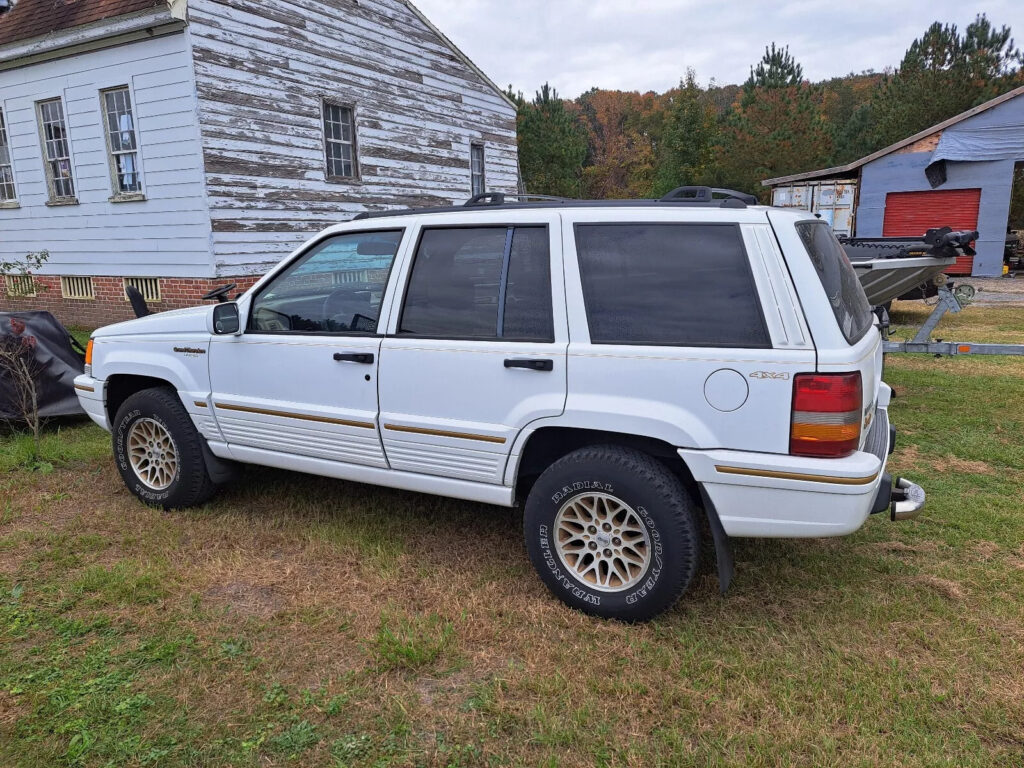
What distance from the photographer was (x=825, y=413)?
2756mm

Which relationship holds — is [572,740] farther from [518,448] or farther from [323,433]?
[323,433]

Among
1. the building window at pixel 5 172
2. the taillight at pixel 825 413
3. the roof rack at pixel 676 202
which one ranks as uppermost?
the building window at pixel 5 172

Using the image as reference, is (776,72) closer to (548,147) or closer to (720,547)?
(548,147)

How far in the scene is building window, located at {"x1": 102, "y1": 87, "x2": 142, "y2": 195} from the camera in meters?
10.6

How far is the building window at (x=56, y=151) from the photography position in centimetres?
1155

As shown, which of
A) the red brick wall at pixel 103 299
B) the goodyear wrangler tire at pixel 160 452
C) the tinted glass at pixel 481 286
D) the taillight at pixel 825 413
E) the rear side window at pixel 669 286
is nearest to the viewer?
the taillight at pixel 825 413

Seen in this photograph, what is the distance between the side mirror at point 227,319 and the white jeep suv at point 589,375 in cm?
1

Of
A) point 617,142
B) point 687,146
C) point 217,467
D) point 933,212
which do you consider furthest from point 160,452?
point 617,142

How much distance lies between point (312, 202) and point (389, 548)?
890 centimetres

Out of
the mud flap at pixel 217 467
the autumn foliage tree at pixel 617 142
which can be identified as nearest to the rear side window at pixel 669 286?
the mud flap at pixel 217 467

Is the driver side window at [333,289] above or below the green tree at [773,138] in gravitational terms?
below

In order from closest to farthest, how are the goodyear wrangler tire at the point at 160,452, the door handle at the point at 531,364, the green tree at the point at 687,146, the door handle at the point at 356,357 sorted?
the door handle at the point at 531,364, the door handle at the point at 356,357, the goodyear wrangler tire at the point at 160,452, the green tree at the point at 687,146

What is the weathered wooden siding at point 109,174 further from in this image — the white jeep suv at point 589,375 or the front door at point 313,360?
the white jeep suv at point 589,375

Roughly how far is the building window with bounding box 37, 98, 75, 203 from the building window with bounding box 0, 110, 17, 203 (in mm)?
1055
